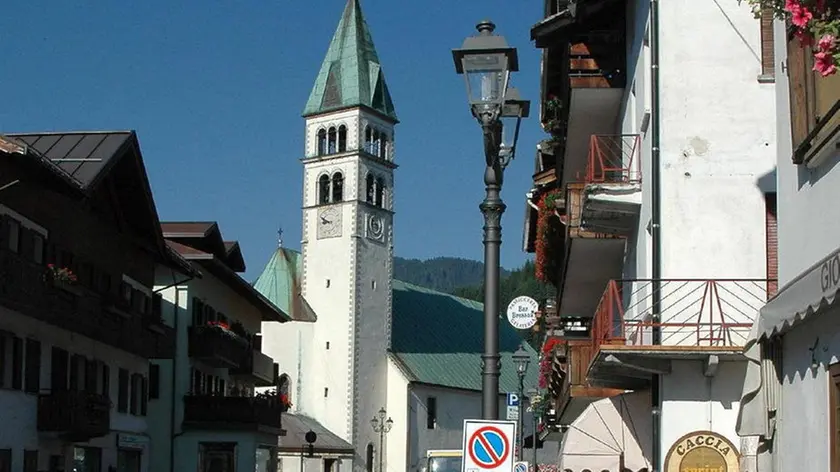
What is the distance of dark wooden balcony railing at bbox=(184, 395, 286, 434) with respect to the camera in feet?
162

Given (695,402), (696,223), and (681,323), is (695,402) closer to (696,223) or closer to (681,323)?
(681,323)

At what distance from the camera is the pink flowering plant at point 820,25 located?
7.66m

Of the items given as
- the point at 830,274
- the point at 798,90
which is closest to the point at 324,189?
the point at 798,90

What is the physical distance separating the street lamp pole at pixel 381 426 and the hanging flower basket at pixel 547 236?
55.1 metres

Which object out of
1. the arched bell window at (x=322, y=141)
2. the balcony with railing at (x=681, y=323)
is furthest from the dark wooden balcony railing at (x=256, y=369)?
the arched bell window at (x=322, y=141)

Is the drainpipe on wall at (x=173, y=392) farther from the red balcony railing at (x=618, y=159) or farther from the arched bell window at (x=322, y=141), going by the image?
the arched bell window at (x=322, y=141)

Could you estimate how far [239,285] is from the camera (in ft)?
177

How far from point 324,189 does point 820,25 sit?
92648 millimetres

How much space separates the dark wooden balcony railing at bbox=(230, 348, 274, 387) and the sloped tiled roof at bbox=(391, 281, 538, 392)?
35.9m

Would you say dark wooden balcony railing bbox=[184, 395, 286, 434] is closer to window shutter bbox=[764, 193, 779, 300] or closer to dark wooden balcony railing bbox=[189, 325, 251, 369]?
dark wooden balcony railing bbox=[189, 325, 251, 369]

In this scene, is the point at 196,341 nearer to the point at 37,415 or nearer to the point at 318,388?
the point at 37,415

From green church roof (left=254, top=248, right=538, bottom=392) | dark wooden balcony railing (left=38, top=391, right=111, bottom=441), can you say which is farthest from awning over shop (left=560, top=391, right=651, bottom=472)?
green church roof (left=254, top=248, right=538, bottom=392)

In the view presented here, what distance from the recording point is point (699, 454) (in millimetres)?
17719

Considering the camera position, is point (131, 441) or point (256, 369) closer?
point (131, 441)
